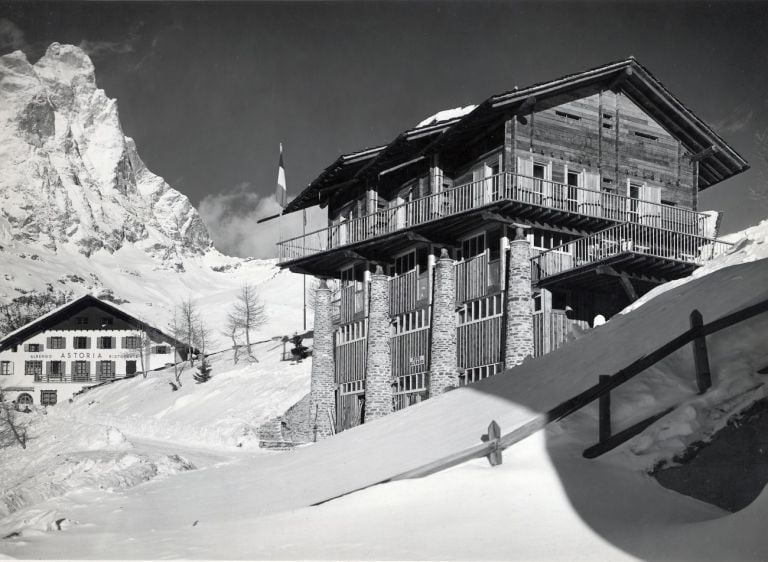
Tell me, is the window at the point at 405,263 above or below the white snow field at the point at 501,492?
above

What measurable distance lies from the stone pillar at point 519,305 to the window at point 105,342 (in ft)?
195

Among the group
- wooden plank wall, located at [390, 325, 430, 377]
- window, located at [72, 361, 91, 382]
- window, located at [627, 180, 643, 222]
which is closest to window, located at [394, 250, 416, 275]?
wooden plank wall, located at [390, 325, 430, 377]

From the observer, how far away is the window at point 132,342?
263 feet

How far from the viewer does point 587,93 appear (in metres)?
35.2

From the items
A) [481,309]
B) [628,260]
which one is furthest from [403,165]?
[628,260]

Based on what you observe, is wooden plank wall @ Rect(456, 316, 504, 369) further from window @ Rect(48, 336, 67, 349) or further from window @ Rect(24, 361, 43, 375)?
window @ Rect(24, 361, 43, 375)

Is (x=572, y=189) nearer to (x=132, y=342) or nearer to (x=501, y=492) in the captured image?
(x=501, y=492)

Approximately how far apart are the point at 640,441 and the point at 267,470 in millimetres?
11642

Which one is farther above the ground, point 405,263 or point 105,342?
point 405,263

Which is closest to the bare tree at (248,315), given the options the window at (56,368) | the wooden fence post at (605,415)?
the window at (56,368)

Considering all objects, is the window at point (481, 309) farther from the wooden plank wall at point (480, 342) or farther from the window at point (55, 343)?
the window at point (55, 343)

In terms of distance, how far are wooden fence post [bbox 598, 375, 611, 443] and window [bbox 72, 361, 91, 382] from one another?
7619 cm

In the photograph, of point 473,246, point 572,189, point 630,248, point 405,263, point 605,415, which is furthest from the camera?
point 405,263

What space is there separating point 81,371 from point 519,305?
61.1 m
